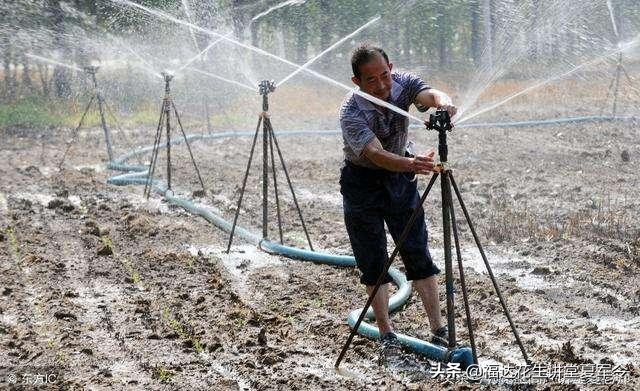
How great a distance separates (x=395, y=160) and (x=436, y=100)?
1.46 ft

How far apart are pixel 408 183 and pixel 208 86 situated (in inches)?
780

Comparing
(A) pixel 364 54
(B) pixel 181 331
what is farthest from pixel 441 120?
(B) pixel 181 331

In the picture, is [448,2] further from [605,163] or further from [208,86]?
[605,163]

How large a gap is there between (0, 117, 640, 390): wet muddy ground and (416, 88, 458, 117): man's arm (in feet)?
4.89

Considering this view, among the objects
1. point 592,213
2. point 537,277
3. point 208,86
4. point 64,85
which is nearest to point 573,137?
point 592,213

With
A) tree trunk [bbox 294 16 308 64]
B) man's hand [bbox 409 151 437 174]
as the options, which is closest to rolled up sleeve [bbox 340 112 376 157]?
man's hand [bbox 409 151 437 174]

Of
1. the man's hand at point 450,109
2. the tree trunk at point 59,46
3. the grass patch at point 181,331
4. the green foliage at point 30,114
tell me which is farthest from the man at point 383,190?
the tree trunk at point 59,46

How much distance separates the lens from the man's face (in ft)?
13.9

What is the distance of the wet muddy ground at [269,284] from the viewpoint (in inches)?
181

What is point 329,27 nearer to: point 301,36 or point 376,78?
point 301,36

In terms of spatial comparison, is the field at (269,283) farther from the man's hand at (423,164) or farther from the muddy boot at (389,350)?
the man's hand at (423,164)

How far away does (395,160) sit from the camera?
418 centimetres

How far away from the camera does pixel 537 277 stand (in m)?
6.22

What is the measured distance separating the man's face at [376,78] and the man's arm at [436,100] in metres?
0.21
